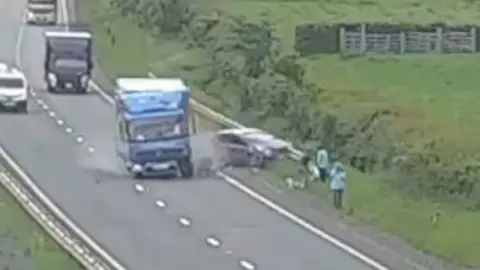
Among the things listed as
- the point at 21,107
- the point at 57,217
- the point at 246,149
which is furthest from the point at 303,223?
the point at 21,107

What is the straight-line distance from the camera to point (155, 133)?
4747 centimetres

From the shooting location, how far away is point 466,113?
62.7 m

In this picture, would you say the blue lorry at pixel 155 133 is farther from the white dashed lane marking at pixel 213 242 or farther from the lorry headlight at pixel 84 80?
the lorry headlight at pixel 84 80

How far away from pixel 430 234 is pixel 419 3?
183 ft

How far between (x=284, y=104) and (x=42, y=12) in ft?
102

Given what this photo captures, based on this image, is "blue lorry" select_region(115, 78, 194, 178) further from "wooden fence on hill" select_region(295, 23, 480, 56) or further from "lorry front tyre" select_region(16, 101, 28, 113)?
"wooden fence on hill" select_region(295, 23, 480, 56)

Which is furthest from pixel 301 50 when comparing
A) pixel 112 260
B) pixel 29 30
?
pixel 112 260

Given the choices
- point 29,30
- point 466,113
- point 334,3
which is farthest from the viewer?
point 334,3

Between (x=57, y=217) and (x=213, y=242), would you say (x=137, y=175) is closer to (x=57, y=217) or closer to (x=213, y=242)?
(x=57, y=217)

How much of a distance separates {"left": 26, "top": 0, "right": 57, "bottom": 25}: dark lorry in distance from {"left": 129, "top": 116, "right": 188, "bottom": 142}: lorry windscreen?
122 feet

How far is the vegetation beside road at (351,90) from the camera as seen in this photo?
4353 centimetres

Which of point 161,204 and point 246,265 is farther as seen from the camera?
point 161,204

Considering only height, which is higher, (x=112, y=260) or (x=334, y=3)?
(x=112, y=260)

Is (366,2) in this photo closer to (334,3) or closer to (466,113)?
(334,3)
